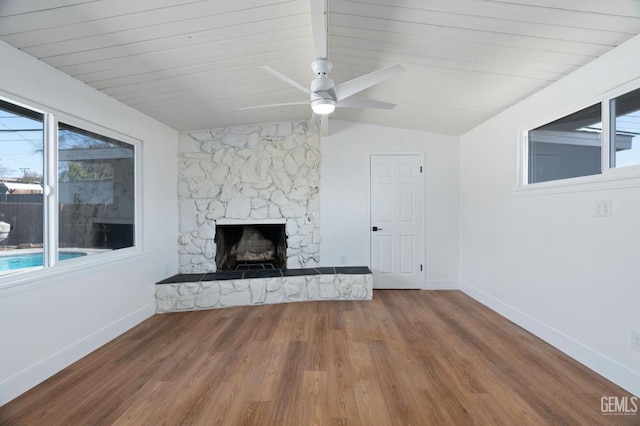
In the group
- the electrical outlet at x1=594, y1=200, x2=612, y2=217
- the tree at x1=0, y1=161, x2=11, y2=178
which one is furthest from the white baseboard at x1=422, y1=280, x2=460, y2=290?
the tree at x1=0, y1=161, x2=11, y2=178

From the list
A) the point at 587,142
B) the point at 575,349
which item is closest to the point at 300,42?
the point at 587,142

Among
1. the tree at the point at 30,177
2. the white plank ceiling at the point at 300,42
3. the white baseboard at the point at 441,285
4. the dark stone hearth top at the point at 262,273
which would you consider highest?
the white plank ceiling at the point at 300,42

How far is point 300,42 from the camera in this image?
2.46 metres

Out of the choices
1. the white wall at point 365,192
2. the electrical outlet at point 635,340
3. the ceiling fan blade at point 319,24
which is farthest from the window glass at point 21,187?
the electrical outlet at point 635,340

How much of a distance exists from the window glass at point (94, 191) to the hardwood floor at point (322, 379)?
101 cm

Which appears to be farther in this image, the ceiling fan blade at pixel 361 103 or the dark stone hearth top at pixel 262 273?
the dark stone hearth top at pixel 262 273

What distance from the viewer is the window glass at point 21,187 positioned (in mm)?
2047

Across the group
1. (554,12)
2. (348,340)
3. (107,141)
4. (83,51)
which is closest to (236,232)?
(107,141)

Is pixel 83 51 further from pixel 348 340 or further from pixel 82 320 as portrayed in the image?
pixel 348 340

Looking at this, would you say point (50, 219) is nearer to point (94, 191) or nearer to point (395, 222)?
point (94, 191)

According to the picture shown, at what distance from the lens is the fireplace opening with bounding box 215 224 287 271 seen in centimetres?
471

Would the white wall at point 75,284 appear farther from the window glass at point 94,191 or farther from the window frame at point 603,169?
the window frame at point 603,169

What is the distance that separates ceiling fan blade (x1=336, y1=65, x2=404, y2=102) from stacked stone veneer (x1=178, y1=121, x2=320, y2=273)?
227 centimetres

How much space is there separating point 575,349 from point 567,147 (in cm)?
175
